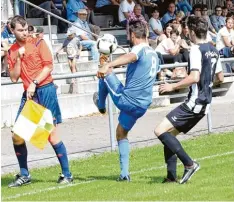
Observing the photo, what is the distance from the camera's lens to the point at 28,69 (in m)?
10.9

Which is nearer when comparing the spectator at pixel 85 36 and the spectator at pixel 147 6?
the spectator at pixel 85 36

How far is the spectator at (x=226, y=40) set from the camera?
75.3 ft

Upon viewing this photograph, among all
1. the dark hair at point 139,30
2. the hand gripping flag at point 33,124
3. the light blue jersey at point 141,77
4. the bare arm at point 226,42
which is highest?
the dark hair at point 139,30

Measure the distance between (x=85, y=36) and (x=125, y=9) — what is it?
2.82m

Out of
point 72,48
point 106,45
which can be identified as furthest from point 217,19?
point 106,45

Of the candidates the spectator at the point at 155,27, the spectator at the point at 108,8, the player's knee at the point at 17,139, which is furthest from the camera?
the spectator at the point at 108,8

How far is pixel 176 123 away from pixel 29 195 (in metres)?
1.82

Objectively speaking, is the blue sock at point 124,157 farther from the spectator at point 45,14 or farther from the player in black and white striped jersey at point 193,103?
the spectator at point 45,14

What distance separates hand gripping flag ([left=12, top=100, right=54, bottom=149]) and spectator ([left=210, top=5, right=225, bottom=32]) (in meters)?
16.0

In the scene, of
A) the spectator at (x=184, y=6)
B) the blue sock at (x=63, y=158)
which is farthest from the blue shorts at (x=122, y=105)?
the spectator at (x=184, y=6)

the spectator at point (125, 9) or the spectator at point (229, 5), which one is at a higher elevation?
the spectator at point (125, 9)

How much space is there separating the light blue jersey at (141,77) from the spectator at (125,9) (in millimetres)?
13751

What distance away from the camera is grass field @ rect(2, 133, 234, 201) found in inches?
383

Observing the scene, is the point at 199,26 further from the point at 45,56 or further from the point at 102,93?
the point at 45,56
